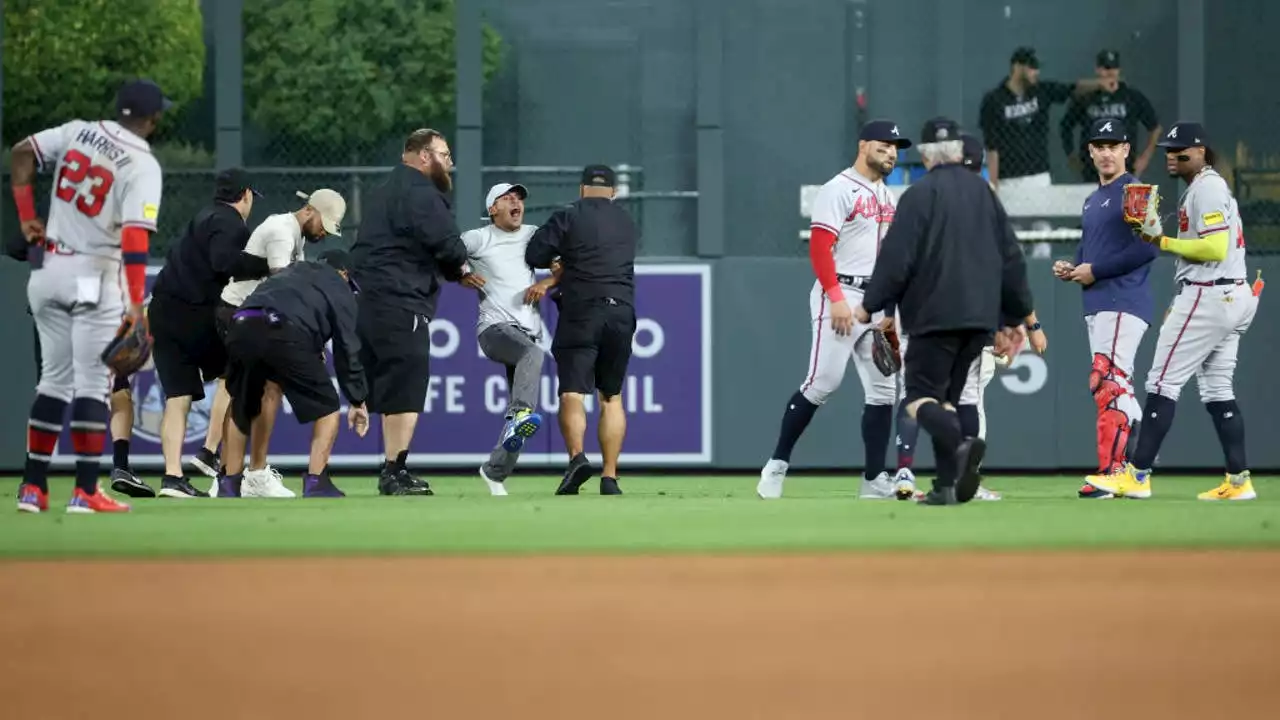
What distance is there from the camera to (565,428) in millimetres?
13391

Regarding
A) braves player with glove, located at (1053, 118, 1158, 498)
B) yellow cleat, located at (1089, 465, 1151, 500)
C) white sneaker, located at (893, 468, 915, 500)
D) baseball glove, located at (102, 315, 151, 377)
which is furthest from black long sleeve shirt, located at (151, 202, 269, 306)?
yellow cleat, located at (1089, 465, 1151, 500)

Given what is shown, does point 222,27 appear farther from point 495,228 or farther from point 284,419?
point 495,228

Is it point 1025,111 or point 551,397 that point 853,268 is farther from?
point 1025,111

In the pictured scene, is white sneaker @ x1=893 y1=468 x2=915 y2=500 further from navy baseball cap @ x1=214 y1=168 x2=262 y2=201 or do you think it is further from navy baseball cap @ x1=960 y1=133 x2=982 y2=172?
navy baseball cap @ x1=214 y1=168 x2=262 y2=201

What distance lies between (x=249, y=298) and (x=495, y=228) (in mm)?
1767

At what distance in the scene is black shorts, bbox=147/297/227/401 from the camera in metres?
13.5

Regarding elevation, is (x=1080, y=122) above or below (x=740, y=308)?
above

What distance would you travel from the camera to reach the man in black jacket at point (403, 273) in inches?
522

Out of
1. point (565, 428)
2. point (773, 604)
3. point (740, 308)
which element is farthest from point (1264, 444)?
point (773, 604)

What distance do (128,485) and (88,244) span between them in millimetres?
2916

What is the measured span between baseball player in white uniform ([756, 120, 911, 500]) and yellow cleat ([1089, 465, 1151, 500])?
4.69 feet

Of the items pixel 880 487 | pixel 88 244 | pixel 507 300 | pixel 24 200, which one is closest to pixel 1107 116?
pixel 880 487

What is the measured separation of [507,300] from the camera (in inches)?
529

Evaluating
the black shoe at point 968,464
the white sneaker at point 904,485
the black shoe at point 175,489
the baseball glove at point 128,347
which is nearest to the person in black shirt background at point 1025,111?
the white sneaker at point 904,485
